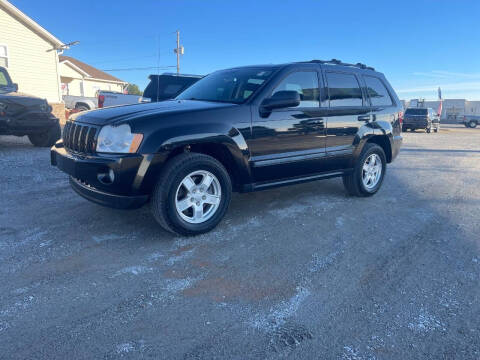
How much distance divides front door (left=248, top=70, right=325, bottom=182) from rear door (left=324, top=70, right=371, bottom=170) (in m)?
0.20

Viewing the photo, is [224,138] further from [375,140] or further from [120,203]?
[375,140]

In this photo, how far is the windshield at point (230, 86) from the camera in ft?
13.7

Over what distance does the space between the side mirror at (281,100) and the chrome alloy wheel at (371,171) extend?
197cm

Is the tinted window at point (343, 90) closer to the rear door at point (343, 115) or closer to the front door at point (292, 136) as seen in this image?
the rear door at point (343, 115)

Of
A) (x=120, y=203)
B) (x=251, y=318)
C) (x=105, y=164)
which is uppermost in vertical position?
(x=105, y=164)

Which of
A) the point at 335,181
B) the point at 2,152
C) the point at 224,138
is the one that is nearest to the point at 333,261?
the point at 224,138

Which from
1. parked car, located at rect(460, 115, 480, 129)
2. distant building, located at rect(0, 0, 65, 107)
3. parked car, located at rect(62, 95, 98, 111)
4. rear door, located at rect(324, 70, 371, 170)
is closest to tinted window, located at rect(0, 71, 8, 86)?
distant building, located at rect(0, 0, 65, 107)

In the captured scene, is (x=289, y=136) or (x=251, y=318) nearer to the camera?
(x=251, y=318)

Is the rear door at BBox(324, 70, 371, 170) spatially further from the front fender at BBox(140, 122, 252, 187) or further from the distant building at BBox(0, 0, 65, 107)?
the distant building at BBox(0, 0, 65, 107)

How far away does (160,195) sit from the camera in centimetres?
330

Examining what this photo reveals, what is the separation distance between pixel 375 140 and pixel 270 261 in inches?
129

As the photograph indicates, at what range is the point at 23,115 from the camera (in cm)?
770

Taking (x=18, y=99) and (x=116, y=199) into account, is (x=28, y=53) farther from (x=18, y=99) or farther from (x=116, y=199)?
(x=116, y=199)

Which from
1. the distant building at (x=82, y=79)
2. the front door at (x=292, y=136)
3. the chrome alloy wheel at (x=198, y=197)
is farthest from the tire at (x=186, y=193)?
the distant building at (x=82, y=79)
